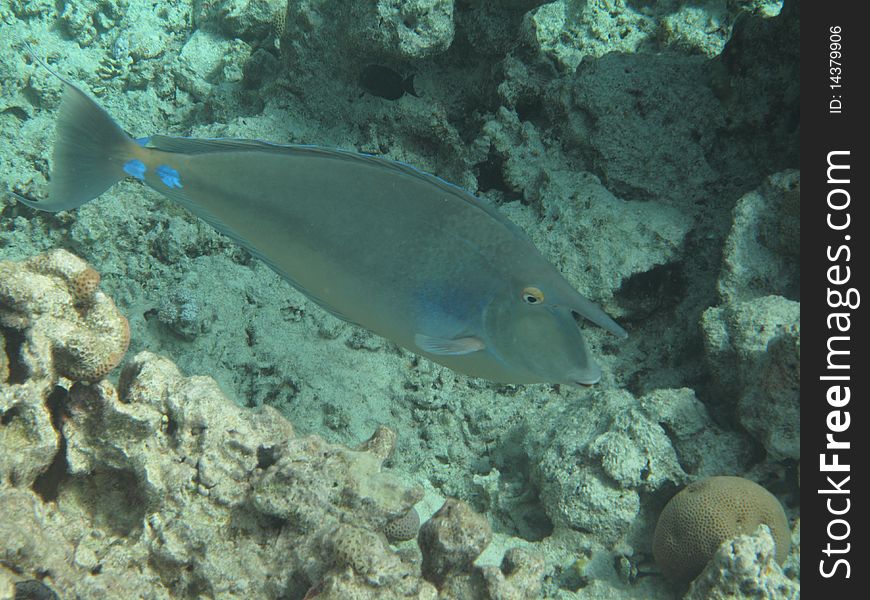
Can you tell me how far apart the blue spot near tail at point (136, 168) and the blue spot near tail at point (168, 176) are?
0.28ft

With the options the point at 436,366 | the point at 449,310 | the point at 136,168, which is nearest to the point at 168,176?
the point at 136,168

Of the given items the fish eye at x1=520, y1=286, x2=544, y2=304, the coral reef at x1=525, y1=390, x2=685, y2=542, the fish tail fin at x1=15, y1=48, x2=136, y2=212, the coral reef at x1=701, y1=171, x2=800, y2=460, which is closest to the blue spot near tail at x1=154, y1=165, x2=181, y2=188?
the fish tail fin at x1=15, y1=48, x2=136, y2=212

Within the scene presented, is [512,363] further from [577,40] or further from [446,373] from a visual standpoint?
[577,40]

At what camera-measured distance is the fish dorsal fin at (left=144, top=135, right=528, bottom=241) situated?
187cm

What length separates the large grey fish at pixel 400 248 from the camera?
5.82ft

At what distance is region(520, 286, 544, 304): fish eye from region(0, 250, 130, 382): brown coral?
169 cm

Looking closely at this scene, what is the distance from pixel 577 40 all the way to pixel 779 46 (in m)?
1.69

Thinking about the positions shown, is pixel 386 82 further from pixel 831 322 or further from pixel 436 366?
pixel 831 322

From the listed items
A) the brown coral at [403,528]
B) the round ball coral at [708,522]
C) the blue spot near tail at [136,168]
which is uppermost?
the blue spot near tail at [136,168]

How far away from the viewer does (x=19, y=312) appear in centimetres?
206

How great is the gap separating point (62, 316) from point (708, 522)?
297 cm

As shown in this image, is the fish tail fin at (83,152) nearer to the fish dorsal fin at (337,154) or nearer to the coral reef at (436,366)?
the fish dorsal fin at (337,154)

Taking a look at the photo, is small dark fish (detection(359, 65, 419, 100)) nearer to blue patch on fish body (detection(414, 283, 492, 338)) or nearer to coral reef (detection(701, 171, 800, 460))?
coral reef (detection(701, 171, 800, 460))

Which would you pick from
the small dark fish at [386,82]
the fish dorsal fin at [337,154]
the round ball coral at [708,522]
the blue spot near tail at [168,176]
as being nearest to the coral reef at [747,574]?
the round ball coral at [708,522]
